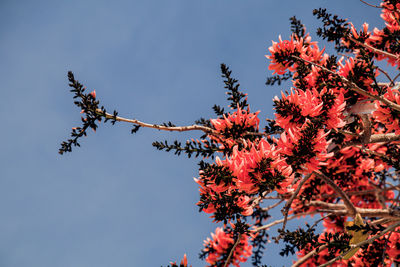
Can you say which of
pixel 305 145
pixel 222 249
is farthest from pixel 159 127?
pixel 222 249

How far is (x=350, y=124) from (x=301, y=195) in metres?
1.23

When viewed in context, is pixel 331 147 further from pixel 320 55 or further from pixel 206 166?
pixel 206 166

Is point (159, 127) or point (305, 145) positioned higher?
point (159, 127)

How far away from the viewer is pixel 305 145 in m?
2.15

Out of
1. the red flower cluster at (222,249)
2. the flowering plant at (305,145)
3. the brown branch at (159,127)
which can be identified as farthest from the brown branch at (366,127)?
the red flower cluster at (222,249)

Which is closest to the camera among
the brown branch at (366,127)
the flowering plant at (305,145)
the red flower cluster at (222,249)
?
the flowering plant at (305,145)

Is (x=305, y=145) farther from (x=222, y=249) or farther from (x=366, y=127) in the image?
(x=222, y=249)

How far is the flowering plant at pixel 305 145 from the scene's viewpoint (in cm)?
220

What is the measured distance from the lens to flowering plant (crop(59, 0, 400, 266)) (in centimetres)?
220

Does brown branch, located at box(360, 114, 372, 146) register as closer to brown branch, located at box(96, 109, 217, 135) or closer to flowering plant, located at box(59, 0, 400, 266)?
flowering plant, located at box(59, 0, 400, 266)

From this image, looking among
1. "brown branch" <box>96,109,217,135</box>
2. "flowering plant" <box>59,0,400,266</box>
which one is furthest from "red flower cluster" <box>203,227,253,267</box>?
"brown branch" <box>96,109,217,135</box>

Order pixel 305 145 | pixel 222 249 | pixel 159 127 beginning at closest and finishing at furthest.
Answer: pixel 305 145
pixel 159 127
pixel 222 249

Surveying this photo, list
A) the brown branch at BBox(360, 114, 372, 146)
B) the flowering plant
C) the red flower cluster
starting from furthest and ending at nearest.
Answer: the red flower cluster < the brown branch at BBox(360, 114, 372, 146) < the flowering plant

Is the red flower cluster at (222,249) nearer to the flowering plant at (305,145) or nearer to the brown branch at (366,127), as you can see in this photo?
the flowering plant at (305,145)
